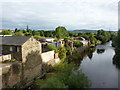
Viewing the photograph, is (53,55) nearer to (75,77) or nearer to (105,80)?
(105,80)

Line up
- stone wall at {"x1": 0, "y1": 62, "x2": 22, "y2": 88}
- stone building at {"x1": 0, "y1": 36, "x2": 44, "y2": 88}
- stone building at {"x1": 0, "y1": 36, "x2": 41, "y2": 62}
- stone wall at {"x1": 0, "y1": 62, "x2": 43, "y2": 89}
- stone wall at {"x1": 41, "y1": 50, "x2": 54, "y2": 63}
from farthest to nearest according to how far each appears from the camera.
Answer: stone wall at {"x1": 41, "y1": 50, "x2": 54, "y2": 63} → stone building at {"x1": 0, "y1": 36, "x2": 41, "y2": 62} → stone building at {"x1": 0, "y1": 36, "x2": 44, "y2": 88} → stone wall at {"x1": 0, "y1": 62, "x2": 43, "y2": 89} → stone wall at {"x1": 0, "y1": 62, "x2": 22, "y2": 88}

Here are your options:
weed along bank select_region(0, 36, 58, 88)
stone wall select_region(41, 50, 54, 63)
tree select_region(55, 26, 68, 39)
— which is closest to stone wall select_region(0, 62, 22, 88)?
weed along bank select_region(0, 36, 58, 88)

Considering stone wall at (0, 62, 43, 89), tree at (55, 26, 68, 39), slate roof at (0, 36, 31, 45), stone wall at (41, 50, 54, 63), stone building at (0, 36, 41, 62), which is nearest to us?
stone wall at (0, 62, 43, 89)

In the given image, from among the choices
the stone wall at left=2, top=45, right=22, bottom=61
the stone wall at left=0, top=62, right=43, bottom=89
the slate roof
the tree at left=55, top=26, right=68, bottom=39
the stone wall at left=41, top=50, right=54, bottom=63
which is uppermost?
the tree at left=55, top=26, right=68, bottom=39

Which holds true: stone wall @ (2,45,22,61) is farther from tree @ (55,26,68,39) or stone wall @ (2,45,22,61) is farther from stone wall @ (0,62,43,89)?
tree @ (55,26,68,39)

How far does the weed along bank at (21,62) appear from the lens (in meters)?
13.9

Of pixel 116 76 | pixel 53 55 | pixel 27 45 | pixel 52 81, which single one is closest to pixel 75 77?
pixel 52 81

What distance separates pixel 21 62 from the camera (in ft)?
52.2

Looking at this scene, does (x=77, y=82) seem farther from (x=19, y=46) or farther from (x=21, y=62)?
(x=19, y=46)

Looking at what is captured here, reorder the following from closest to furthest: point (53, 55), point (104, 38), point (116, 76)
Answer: point (116, 76), point (53, 55), point (104, 38)

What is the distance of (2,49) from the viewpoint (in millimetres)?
17906

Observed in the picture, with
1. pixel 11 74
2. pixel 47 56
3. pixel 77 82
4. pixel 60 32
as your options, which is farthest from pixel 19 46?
pixel 60 32

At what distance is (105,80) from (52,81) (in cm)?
916

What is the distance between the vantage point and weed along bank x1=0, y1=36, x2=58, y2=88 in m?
13.9
